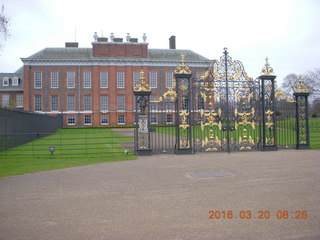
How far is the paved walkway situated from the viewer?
4000 millimetres

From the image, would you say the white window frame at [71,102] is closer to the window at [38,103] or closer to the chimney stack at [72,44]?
the window at [38,103]

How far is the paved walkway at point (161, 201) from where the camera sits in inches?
157

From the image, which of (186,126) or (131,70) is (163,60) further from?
(186,126)

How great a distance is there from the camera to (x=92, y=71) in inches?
1713

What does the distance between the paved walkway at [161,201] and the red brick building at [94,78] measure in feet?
116

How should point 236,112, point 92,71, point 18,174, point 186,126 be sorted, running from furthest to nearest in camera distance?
point 92,71 < point 236,112 < point 186,126 < point 18,174

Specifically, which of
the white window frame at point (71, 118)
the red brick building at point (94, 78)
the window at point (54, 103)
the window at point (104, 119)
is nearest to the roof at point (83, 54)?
the red brick building at point (94, 78)

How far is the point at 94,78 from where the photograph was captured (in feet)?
142

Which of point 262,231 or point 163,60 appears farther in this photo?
point 163,60

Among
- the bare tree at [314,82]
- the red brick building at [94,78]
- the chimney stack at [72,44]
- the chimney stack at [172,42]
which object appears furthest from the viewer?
the chimney stack at [172,42]

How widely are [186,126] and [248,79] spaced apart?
3768mm

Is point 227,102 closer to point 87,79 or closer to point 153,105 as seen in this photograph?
point 153,105

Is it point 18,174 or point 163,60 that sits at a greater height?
point 163,60

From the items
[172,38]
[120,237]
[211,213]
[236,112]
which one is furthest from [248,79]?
[172,38]
